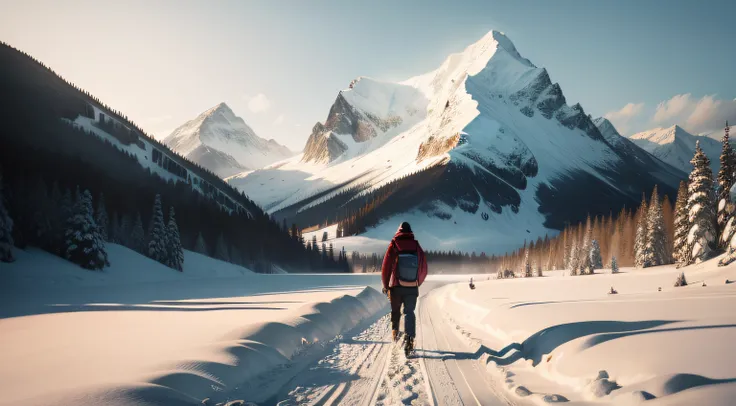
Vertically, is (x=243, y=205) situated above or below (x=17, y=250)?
above

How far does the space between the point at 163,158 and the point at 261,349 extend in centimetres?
17214

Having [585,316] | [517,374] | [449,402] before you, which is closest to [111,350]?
[449,402]

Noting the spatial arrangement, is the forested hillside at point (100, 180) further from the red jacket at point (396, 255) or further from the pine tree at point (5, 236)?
the red jacket at point (396, 255)

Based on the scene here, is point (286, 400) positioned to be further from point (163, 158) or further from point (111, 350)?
point (163, 158)

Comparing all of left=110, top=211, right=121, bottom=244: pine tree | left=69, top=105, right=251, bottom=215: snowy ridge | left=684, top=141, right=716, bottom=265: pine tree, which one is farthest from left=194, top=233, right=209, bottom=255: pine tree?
left=684, top=141, right=716, bottom=265: pine tree

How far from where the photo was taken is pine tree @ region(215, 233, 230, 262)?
84350 millimetres

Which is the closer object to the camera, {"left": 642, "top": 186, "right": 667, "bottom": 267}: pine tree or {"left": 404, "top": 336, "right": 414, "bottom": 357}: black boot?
{"left": 404, "top": 336, "right": 414, "bottom": 357}: black boot

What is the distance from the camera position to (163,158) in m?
158

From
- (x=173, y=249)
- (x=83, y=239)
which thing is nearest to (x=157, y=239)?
(x=173, y=249)

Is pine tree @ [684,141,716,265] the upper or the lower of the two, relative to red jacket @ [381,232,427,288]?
upper

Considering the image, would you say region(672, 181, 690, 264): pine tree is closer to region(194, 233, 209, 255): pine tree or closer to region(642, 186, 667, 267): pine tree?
region(642, 186, 667, 267): pine tree

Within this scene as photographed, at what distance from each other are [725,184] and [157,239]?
215 feet

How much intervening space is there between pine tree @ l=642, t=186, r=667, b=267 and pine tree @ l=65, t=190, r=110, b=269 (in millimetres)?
69743

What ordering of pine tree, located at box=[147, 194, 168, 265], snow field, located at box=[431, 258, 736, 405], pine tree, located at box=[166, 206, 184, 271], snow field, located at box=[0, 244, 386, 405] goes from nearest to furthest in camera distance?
snow field, located at box=[431, 258, 736, 405], snow field, located at box=[0, 244, 386, 405], pine tree, located at box=[147, 194, 168, 265], pine tree, located at box=[166, 206, 184, 271]
